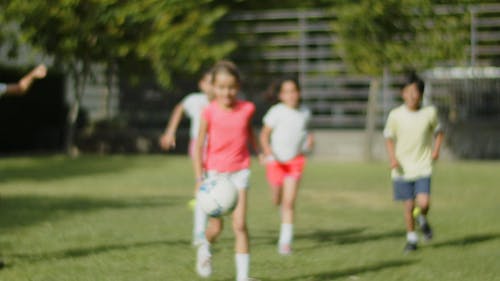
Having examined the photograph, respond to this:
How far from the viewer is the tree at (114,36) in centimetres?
1775

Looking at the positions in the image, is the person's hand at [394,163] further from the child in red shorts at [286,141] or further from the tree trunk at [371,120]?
the tree trunk at [371,120]

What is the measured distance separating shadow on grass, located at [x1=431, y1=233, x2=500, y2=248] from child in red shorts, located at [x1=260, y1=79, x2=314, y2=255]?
1586 mm

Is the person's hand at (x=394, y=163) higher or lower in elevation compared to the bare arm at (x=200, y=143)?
lower

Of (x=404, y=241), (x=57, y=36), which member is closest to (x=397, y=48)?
(x=57, y=36)

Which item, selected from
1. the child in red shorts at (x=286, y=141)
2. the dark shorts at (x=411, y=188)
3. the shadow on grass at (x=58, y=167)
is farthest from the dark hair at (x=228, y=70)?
the shadow on grass at (x=58, y=167)

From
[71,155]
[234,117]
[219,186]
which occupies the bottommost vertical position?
[71,155]

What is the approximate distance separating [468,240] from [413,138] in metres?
1.42

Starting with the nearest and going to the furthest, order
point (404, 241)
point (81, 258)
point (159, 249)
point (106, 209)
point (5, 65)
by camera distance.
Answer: point (81, 258), point (159, 249), point (404, 241), point (106, 209), point (5, 65)

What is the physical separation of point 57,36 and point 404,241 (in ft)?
41.7

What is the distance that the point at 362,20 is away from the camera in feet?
68.8

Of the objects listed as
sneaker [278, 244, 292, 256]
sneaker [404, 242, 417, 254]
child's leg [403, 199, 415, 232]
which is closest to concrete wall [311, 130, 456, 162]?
child's leg [403, 199, 415, 232]

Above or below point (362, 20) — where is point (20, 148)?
below

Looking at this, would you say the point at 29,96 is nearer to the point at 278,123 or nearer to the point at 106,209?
the point at 106,209

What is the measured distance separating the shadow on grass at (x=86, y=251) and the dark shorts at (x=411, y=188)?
2169 mm
